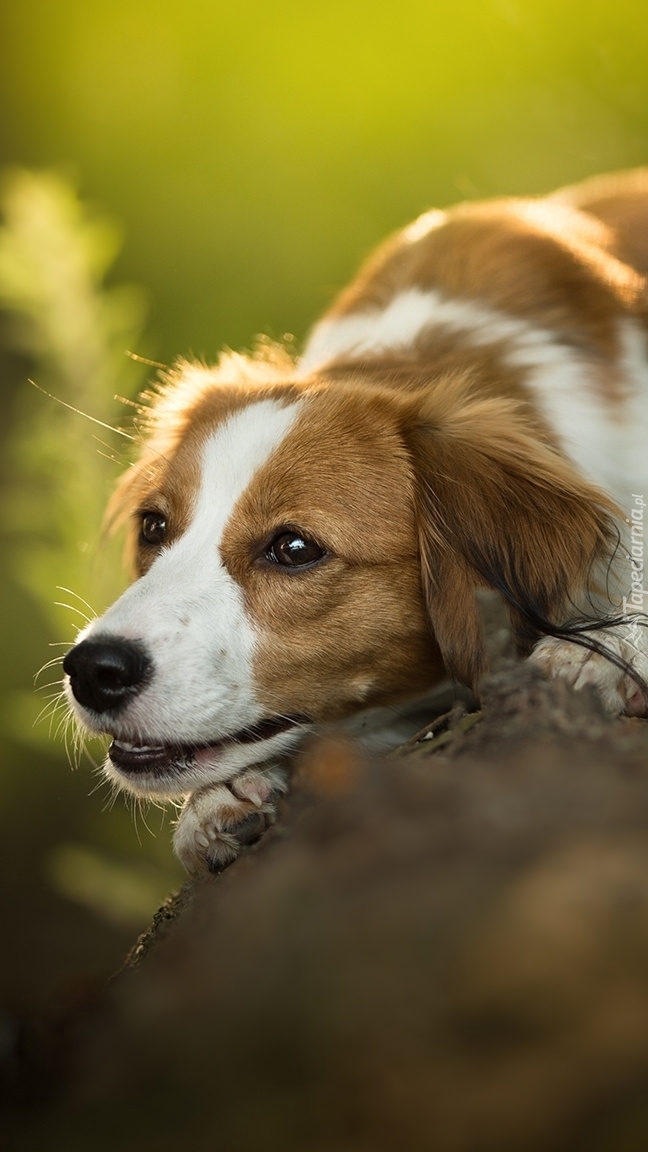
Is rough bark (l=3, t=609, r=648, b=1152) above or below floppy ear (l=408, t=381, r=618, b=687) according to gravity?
below

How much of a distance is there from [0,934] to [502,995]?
4.57m

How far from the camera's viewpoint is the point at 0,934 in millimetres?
4781

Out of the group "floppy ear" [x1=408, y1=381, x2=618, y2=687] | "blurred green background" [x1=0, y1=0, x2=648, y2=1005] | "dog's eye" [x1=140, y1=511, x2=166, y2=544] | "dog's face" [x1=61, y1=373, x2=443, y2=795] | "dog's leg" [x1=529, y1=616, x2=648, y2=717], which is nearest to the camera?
"dog's leg" [x1=529, y1=616, x2=648, y2=717]

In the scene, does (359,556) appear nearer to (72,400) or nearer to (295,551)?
(295,551)

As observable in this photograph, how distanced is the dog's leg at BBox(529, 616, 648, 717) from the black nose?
698 millimetres

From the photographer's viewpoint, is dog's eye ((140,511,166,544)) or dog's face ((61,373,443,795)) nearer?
dog's face ((61,373,443,795))

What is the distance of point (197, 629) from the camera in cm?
192

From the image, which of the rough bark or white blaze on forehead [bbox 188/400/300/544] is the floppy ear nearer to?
white blaze on forehead [bbox 188/400/300/544]

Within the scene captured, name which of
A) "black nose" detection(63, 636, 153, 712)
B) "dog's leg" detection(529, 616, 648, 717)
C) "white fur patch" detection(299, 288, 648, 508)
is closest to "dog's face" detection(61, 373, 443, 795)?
"black nose" detection(63, 636, 153, 712)

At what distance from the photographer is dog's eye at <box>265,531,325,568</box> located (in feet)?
6.70

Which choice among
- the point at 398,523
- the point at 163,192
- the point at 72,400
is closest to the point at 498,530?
the point at 398,523

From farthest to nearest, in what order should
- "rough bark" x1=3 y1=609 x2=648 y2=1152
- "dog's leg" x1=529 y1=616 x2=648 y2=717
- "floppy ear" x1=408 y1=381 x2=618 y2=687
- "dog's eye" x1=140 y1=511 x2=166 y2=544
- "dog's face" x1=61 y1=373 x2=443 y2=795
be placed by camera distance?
"dog's eye" x1=140 y1=511 x2=166 y2=544
"floppy ear" x1=408 y1=381 x2=618 y2=687
"dog's face" x1=61 y1=373 x2=443 y2=795
"dog's leg" x1=529 y1=616 x2=648 y2=717
"rough bark" x1=3 y1=609 x2=648 y2=1152

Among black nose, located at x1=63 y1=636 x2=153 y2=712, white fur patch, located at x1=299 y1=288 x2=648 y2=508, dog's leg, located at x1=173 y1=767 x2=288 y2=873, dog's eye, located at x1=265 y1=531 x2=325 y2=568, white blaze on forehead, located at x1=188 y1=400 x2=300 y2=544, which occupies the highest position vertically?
white fur patch, located at x1=299 y1=288 x2=648 y2=508

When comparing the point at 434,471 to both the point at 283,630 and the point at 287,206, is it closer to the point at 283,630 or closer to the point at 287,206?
the point at 283,630
